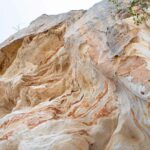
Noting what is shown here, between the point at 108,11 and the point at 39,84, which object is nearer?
the point at 108,11

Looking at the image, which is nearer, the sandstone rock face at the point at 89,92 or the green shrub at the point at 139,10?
the sandstone rock face at the point at 89,92

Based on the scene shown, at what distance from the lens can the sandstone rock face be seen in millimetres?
6781

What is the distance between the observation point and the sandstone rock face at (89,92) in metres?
6.78

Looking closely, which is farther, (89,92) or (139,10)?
(89,92)

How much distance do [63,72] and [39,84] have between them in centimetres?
74

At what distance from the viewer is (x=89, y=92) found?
8461 millimetres

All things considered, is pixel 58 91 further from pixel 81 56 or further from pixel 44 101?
pixel 81 56

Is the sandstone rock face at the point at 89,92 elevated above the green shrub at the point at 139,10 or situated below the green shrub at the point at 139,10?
below

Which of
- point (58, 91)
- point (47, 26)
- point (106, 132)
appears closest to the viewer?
point (106, 132)

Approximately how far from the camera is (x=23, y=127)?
8227 millimetres

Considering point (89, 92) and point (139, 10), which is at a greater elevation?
point (139, 10)

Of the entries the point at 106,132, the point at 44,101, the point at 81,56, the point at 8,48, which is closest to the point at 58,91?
the point at 44,101

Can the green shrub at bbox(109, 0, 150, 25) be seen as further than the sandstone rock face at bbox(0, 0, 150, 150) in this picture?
Yes

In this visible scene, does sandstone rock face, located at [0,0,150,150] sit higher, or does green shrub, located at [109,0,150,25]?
green shrub, located at [109,0,150,25]
